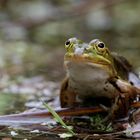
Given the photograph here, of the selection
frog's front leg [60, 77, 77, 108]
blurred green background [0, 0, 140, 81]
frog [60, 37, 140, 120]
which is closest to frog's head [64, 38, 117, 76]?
frog [60, 37, 140, 120]

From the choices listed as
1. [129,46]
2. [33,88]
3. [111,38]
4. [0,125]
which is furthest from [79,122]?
[111,38]

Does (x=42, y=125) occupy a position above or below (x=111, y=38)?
below

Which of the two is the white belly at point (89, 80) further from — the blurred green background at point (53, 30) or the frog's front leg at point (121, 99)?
the blurred green background at point (53, 30)

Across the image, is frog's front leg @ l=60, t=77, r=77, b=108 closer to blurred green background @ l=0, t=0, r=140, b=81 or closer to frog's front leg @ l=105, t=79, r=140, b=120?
frog's front leg @ l=105, t=79, r=140, b=120

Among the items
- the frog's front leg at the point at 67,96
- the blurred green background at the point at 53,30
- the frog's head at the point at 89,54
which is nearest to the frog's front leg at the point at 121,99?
the frog's head at the point at 89,54

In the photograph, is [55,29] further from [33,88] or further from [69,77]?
[69,77]

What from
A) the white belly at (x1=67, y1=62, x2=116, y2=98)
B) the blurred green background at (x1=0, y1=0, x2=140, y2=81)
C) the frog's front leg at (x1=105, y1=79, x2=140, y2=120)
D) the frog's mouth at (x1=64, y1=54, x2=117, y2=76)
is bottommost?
the frog's front leg at (x1=105, y1=79, x2=140, y2=120)
